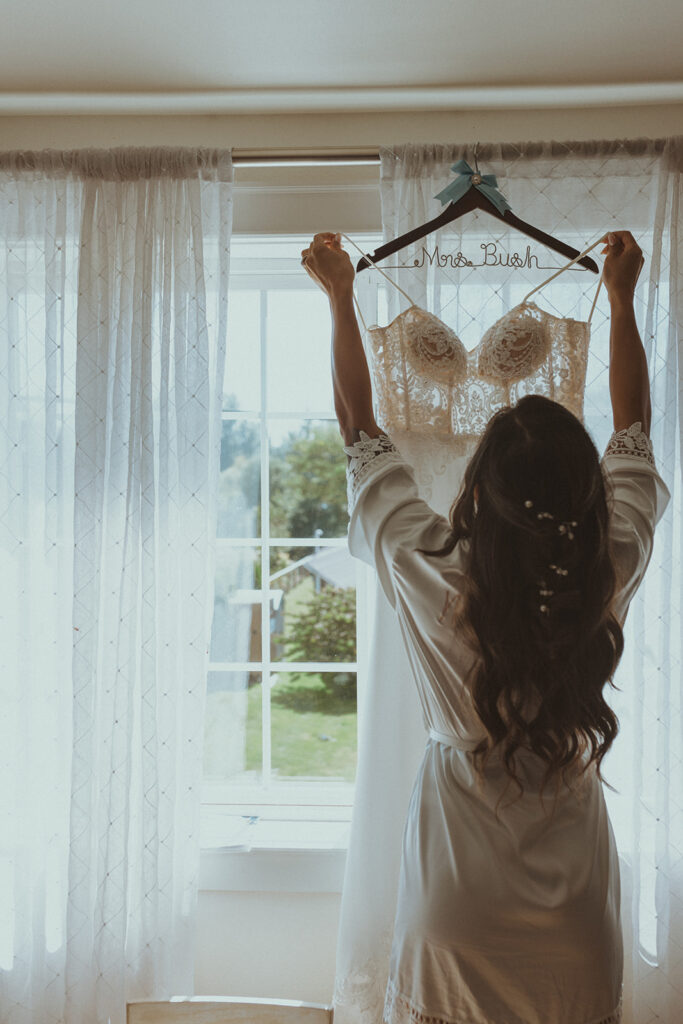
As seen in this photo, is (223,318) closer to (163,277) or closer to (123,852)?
(163,277)

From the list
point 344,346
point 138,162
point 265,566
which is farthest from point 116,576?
point 138,162

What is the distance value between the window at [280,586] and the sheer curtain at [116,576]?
26 centimetres

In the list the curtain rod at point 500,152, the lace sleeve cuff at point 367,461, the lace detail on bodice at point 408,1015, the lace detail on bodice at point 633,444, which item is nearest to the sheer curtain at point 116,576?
the curtain rod at point 500,152

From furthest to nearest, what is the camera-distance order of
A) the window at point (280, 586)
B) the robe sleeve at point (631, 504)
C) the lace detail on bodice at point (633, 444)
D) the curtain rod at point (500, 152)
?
the window at point (280, 586) < the curtain rod at point (500, 152) < the lace detail on bodice at point (633, 444) < the robe sleeve at point (631, 504)

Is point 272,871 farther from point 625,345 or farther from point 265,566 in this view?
point 625,345

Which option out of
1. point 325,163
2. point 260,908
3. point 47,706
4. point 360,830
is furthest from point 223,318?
point 260,908

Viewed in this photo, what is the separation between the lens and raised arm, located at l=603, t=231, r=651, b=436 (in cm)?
145

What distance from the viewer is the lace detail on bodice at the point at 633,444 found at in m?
1.37

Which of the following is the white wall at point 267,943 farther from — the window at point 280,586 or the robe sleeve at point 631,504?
the robe sleeve at point 631,504

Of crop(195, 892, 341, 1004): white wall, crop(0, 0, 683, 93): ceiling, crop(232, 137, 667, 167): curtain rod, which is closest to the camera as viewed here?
crop(0, 0, 683, 93): ceiling

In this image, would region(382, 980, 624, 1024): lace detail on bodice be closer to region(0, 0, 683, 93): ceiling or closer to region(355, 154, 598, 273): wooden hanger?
region(355, 154, 598, 273): wooden hanger

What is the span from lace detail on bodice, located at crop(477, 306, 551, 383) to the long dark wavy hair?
1.37 feet

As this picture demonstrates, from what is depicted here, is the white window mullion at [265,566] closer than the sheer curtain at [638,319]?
No

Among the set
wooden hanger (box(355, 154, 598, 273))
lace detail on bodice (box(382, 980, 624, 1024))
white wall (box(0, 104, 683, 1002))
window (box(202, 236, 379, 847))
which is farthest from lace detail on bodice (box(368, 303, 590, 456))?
lace detail on bodice (box(382, 980, 624, 1024))
